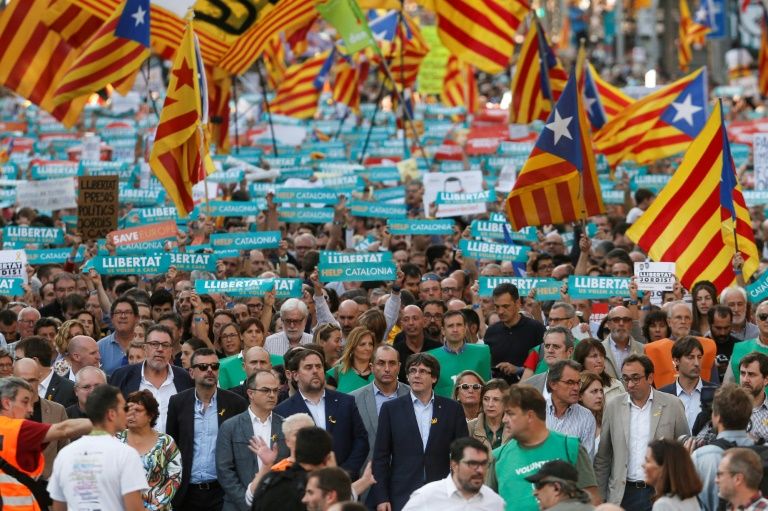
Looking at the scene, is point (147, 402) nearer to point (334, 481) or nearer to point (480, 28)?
point (334, 481)

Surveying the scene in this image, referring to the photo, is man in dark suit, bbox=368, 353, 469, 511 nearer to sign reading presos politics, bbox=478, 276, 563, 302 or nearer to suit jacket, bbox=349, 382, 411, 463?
suit jacket, bbox=349, 382, 411, 463

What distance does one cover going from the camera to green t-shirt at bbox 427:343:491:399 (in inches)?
536

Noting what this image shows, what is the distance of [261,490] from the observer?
9750 mm

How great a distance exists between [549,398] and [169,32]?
13.1 meters

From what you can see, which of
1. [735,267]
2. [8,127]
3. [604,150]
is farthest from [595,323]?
[8,127]

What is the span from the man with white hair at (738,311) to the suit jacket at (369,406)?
3.21m

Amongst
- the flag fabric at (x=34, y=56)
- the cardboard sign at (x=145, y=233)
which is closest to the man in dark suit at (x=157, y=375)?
the cardboard sign at (x=145, y=233)

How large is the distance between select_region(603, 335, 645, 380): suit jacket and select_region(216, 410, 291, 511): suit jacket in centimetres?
265

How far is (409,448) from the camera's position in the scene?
39.2ft

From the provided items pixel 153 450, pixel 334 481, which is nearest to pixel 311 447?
pixel 334 481

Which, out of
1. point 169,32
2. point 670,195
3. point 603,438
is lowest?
point 603,438

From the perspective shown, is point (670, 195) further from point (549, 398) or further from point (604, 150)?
point (604, 150)

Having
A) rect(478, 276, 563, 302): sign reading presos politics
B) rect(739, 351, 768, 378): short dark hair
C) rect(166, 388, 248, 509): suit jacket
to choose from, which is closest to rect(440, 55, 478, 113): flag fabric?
rect(478, 276, 563, 302): sign reading presos politics

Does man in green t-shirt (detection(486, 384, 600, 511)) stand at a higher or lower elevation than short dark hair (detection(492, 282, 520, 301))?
lower
